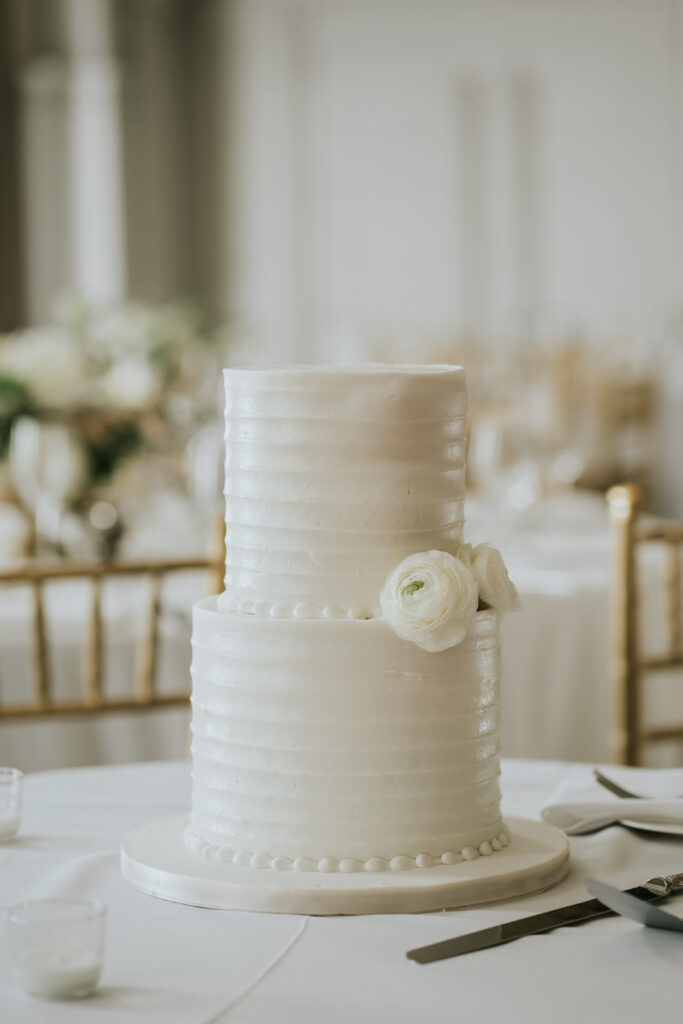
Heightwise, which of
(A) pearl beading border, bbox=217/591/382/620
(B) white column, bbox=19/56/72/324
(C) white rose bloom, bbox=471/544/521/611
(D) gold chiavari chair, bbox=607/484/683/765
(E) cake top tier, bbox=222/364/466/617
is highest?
(B) white column, bbox=19/56/72/324

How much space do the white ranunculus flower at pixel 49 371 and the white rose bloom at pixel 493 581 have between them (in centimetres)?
220

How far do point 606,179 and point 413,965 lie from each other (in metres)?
7.70

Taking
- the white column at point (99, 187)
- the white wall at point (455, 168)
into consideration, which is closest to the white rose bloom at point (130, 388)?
the white wall at point (455, 168)

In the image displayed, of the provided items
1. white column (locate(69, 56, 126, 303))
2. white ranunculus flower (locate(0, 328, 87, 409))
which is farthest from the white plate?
white column (locate(69, 56, 126, 303))

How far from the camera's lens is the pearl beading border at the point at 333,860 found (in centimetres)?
113

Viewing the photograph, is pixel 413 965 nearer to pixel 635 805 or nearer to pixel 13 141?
pixel 635 805

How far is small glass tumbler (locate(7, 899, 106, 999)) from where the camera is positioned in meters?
0.89

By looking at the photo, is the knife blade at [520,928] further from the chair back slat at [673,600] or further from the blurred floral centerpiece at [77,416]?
the blurred floral centerpiece at [77,416]

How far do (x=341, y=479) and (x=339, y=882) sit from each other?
12.1 inches

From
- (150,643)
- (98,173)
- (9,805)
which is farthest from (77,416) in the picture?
(98,173)

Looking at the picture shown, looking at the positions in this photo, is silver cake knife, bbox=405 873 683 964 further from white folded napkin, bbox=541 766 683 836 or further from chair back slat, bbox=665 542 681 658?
chair back slat, bbox=665 542 681 658

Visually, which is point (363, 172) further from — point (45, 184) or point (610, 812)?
point (610, 812)

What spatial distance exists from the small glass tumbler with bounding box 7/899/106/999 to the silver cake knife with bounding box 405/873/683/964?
21 cm

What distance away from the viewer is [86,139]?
9555mm
